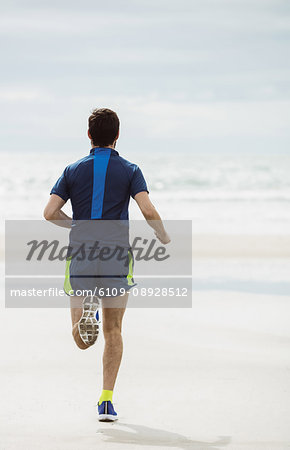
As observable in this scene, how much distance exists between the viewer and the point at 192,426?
4.52 metres

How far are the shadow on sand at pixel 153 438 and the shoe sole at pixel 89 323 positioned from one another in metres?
0.59

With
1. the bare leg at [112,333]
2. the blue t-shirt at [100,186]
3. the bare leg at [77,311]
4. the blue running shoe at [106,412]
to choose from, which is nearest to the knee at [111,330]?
the bare leg at [112,333]

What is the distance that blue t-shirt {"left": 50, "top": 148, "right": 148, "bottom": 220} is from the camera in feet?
14.2

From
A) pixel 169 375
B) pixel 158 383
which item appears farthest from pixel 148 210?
pixel 169 375

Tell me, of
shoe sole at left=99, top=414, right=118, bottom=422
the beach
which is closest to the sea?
the beach

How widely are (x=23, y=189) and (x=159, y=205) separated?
13.3m

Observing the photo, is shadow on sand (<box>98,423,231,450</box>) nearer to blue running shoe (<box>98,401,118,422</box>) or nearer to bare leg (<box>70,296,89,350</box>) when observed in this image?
blue running shoe (<box>98,401,118,422</box>)

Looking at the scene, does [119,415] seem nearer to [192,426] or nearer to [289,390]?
[192,426]

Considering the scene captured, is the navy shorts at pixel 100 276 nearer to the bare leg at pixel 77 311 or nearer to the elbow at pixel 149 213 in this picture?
the bare leg at pixel 77 311

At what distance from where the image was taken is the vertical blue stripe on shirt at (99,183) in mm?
4324

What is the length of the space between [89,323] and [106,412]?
70 centimetres

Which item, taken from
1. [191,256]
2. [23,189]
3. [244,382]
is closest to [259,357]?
[244,382]

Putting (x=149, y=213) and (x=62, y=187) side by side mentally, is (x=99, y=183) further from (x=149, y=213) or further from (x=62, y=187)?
(x=149, y=213)

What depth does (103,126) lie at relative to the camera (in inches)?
174
